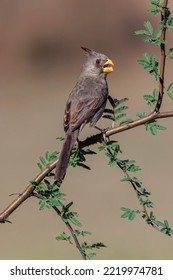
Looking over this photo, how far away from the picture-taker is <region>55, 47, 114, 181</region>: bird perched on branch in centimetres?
536

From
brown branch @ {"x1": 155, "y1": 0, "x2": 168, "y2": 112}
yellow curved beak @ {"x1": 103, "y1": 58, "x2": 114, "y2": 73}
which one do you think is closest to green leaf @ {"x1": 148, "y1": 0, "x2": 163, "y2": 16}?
brown branch @ {"x1": 155, "y1": 0, "x2": 168, "y2": 112}

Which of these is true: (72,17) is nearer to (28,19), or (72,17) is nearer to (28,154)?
(28,19)

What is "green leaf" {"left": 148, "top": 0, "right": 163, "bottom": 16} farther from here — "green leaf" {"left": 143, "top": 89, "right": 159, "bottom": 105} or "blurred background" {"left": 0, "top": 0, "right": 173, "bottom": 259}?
"blurred background" {"left": 0, "top": 0, "right": 173, "bottom": 259}

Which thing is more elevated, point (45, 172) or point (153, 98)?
point (153, 98)

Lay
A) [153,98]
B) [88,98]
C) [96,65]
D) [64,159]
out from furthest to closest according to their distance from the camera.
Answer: [96,65] → [88,98] → [64,159] → [153,98]

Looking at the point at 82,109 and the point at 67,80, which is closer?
the point at 82,109

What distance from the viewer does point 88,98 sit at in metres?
5.73

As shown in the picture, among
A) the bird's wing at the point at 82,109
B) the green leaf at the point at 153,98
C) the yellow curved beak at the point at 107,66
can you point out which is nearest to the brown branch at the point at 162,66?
the green leaf at the point at 153,98

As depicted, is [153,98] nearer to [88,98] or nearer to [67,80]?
[88,98]

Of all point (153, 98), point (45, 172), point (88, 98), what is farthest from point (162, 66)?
point (88, 98)

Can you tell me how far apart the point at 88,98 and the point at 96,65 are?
58cm

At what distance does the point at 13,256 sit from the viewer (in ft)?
36.4

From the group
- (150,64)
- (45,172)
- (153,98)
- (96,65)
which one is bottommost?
(45,172)

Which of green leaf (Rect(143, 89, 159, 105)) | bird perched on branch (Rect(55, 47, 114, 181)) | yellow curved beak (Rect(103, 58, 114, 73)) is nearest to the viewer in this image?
green leaf (Rect(143, 89, 159, 105))
